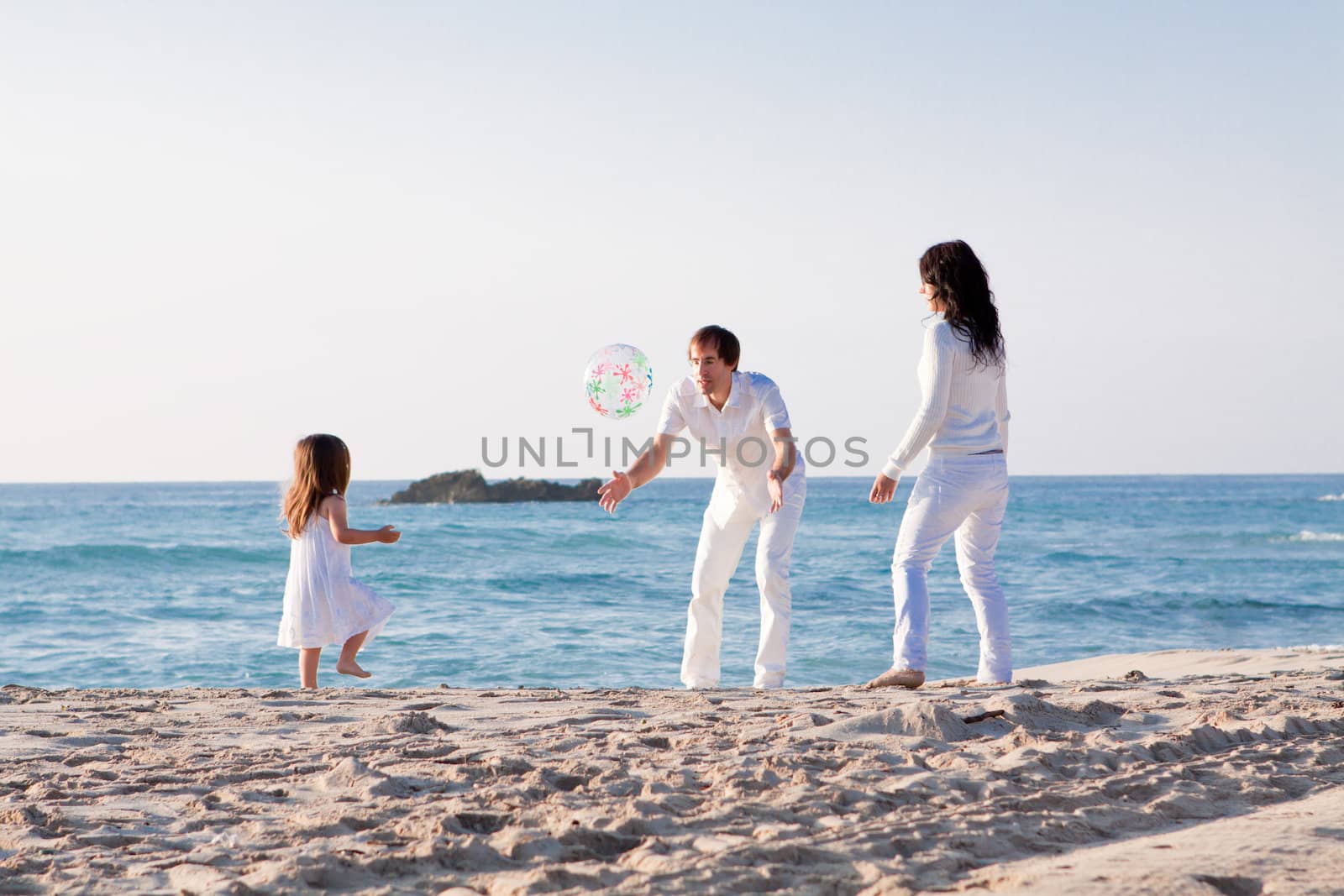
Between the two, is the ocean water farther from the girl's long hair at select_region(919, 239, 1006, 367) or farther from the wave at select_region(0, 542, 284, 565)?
the girl's long hair at select_region(919, 239, 1006, 367)

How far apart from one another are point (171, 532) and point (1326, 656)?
26.9 metres

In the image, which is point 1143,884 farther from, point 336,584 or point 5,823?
point 336,584

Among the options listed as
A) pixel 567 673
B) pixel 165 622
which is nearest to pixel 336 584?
pixel 567 673

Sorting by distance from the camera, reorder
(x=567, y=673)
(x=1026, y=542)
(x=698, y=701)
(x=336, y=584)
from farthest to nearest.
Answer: (x=1026, y=542), (x=567, y=673), (x=336, y=584), (x=698, y=701)

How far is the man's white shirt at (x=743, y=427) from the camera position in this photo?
5.25 meters

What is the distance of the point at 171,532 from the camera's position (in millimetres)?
28094

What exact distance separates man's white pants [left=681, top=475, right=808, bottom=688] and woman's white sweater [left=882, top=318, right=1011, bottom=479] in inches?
31.8

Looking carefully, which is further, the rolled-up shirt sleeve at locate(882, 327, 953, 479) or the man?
the man

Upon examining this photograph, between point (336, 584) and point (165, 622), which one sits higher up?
point (336, 584)

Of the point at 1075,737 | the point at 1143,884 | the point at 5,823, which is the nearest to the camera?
the point at 1143,884

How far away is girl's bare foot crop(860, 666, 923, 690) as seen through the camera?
15.2ft

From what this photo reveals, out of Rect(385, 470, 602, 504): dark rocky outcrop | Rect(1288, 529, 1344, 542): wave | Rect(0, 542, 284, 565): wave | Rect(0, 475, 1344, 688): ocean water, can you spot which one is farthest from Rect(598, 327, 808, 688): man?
Rect(385, 470, 602, 504): dark rocky outcrop

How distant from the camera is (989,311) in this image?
4625mm

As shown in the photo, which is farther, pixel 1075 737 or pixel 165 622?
pixel 165 622
